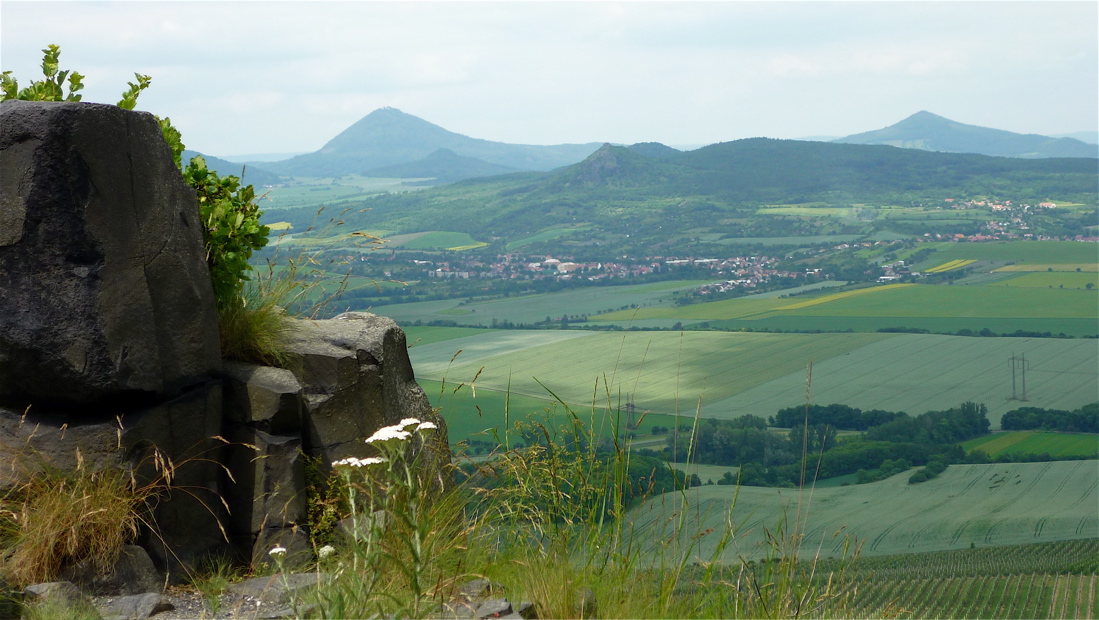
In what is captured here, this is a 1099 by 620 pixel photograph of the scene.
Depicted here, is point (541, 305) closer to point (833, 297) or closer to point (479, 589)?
point (833, 297)

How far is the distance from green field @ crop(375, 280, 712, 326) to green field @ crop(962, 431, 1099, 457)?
3247 cm

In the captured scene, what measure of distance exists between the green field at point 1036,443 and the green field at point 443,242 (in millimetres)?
81259

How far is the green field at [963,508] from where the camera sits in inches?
1858

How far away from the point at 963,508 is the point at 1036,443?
46.4ft

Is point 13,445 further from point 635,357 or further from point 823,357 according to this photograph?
point 823,357

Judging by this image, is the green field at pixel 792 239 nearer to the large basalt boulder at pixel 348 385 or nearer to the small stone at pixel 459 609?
the large basalt boulder at pixel 348 385

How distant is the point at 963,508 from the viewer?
52.4 m

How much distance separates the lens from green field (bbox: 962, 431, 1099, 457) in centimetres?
6156

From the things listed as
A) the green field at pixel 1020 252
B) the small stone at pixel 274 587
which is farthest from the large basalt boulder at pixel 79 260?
the green field at pixel 1020 252

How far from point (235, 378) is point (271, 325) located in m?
0.63

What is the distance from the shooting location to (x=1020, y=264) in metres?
124

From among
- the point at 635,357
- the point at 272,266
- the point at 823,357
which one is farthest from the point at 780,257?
the point at 272,266

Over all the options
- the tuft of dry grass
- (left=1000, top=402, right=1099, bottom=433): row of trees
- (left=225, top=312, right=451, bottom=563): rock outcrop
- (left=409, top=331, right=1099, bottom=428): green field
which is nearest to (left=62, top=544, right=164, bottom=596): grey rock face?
the tuft of dry grass

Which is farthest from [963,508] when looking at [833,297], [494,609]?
[833,297]
